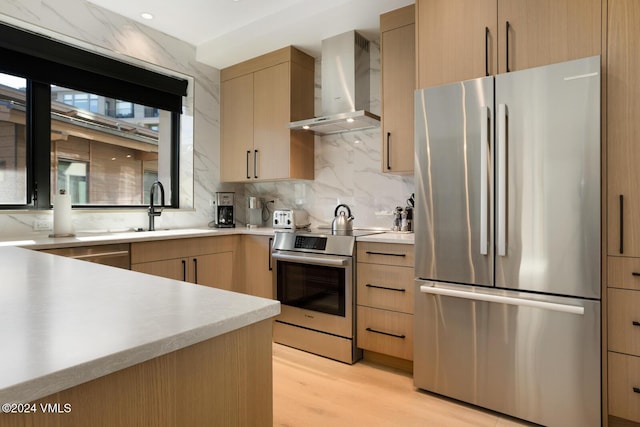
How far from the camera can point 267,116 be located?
12.0 feet

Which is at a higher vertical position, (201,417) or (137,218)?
(137,218)

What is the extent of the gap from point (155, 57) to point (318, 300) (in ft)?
8.55

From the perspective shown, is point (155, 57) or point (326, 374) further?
point (155, 57)

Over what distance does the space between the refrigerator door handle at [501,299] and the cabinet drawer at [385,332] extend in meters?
0.39

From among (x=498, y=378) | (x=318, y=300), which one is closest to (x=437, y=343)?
(x=498, y=378)

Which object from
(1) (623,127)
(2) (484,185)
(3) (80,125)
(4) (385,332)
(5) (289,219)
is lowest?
(4) (385,332)

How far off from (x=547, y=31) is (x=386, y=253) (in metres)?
1.50

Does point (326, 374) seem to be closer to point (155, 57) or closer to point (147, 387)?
point (147, 387)

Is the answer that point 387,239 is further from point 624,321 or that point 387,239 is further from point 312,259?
point 624,321

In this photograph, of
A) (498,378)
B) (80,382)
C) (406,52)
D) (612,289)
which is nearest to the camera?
(80,382)

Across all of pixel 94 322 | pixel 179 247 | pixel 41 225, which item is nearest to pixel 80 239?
pixel 41 225

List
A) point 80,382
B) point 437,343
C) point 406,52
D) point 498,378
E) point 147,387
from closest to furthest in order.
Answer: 1. point 80,382
2. point 147,387
3. point 498,378
4. point 437,343
5. point 406,52

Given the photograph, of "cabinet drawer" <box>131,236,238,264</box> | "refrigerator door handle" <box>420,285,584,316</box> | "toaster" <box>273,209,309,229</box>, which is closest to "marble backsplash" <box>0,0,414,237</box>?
"toaster" <box>273,209,309,229</box>

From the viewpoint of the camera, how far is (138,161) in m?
3.57
